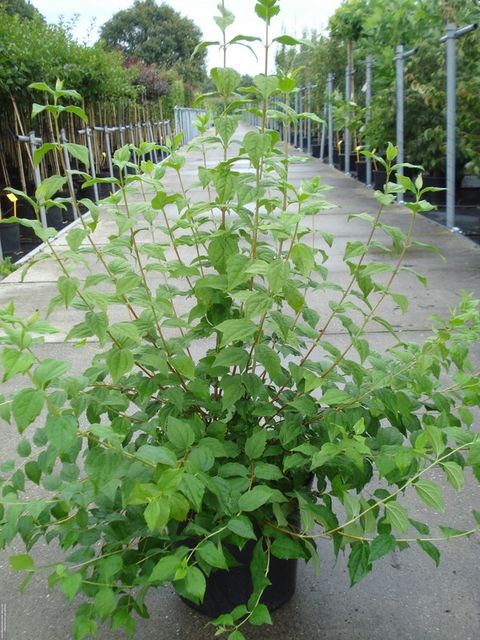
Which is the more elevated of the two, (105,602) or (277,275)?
(277,275)

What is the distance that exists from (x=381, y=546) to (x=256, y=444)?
368mm

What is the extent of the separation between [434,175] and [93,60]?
5.90 m

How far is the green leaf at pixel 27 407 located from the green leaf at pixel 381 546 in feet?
2.59

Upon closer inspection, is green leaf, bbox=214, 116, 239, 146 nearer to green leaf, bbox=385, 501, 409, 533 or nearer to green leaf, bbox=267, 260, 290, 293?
green leaf, bbox=267, 260, 290, 293

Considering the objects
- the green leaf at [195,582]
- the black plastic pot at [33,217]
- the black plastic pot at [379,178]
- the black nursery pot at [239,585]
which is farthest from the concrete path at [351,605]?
the black plastic pot at [379,178]

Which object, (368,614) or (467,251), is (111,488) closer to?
(368,614)

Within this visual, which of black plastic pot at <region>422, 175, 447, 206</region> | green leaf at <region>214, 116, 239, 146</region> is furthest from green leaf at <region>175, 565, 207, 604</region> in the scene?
black plastic pot at <region>422, 175, 447, 206</region>

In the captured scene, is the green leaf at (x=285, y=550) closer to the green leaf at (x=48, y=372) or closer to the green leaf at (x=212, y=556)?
the green leaf at (x=212, y=556)

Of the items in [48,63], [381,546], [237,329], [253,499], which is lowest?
[381,546]

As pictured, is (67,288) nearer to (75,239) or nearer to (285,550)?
(75,239)

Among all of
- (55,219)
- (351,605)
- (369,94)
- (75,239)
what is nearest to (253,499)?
(75,239)

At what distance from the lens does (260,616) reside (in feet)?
5.01

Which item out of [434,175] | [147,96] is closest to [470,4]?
[434,175]

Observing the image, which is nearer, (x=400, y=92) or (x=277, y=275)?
(x=277, y=275)
